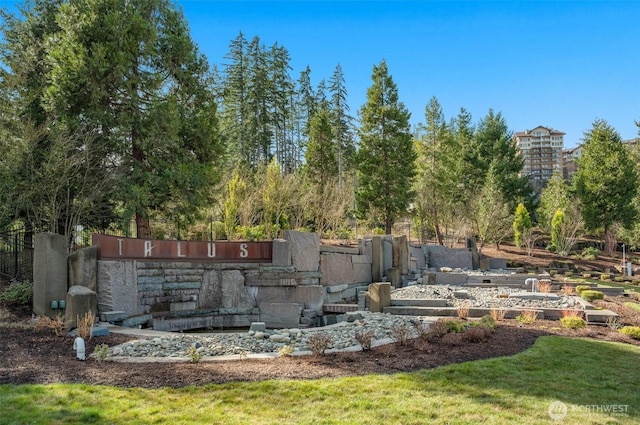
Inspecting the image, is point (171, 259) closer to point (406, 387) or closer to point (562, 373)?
point (406, 387)

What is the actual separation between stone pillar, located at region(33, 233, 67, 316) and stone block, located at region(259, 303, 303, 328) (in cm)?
439

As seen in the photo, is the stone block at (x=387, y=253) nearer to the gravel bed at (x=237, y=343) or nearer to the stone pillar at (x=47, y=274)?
the gravel bed at (x=237, y=343)

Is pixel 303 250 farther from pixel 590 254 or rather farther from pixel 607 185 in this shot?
pixel 607 185

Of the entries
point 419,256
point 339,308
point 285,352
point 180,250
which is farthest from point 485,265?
point 285,352

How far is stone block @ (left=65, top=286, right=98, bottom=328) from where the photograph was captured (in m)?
7.61

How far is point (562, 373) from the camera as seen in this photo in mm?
5254

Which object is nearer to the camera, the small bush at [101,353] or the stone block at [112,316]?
the small bush at [101,353]

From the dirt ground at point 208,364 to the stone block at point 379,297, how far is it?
3444 mm

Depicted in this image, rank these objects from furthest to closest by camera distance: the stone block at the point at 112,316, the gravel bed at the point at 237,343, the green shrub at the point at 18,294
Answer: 1. the green shrub at the point at 18,294
2. the stone block at the point at 112,316
3. the gravel bed at the point at 237,343

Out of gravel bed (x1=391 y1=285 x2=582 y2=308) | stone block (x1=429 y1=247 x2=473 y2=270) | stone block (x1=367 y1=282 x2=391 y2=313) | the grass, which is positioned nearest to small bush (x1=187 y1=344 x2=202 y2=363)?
the grass

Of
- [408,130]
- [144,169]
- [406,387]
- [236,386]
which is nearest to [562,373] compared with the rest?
[406,387]

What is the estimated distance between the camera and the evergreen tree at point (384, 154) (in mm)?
26812

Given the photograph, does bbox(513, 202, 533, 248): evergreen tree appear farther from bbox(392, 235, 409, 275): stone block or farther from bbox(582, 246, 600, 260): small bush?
bbox(392, 235, 409, 275): stone block

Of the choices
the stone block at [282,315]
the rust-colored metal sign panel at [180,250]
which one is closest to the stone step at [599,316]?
the stone block at [282,315]
